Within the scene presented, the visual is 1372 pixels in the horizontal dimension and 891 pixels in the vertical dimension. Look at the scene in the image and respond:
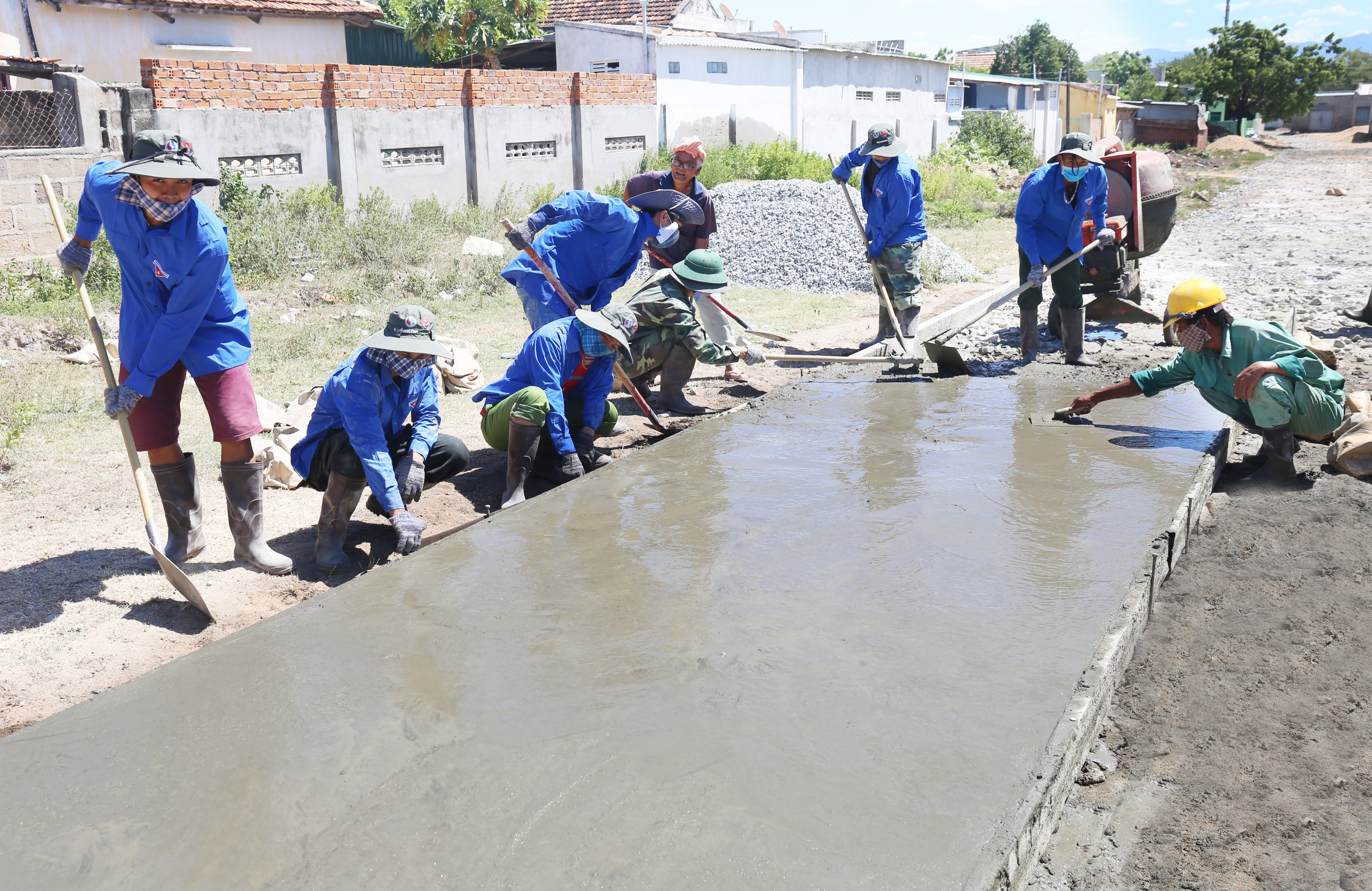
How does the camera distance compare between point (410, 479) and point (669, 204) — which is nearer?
point (410, 479)

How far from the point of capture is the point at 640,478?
4.93m

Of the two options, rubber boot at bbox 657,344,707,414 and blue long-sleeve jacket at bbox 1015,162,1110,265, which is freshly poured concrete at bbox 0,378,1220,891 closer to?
rubber boot at bbox 657,344,707,414

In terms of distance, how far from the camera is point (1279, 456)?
4.99m

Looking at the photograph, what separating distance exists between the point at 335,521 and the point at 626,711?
1.99m

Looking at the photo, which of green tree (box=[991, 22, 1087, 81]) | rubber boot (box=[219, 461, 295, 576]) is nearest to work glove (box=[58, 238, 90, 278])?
rubber boot (box=[219, 461, 295, 576])

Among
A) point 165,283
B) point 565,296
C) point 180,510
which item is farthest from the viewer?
point 565,296

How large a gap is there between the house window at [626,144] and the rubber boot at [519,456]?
12.3m

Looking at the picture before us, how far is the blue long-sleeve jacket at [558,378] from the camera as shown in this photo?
4.88 metres

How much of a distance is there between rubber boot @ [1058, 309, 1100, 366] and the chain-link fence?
8.77 metres

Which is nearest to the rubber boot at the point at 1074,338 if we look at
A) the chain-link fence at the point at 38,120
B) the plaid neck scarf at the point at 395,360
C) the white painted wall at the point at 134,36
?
the plaid neck scarf at the point at 395,360

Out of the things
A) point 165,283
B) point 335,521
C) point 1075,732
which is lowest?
point 1075,732

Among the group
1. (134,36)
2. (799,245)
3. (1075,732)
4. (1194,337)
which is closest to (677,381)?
(1194,337)

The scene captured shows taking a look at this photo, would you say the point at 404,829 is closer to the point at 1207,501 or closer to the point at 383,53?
the point at 1207,501

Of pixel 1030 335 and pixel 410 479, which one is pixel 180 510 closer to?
pixel 410 479
